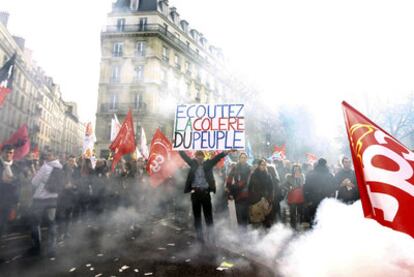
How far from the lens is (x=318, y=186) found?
7.39 metres

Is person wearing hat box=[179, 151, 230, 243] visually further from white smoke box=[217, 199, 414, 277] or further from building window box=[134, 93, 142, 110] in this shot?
building window box=[134, 93, 142, 110]

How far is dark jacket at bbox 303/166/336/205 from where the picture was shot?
7348 millimetres

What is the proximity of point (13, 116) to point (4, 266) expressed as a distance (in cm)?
3913

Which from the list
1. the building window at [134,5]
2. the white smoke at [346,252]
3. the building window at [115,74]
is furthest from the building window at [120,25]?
the white smoke at [346,252]

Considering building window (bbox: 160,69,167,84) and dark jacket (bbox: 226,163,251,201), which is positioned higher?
building window (bbox: 160,69,167,84)

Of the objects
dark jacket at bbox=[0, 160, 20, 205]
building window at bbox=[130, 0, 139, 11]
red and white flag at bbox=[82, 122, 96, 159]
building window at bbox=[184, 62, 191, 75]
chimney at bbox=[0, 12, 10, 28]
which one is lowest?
dark jacket at bbox=[0, 160, 20, 205]

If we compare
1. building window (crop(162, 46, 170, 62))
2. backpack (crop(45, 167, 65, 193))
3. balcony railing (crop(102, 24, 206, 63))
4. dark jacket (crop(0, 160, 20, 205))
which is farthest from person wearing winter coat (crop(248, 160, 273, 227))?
building window (crop(162, 46, 170, 62))

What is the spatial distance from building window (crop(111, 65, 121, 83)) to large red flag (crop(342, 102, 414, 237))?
32842 mm

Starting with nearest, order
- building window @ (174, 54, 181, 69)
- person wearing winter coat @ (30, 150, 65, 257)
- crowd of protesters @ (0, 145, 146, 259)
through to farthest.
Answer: person wearing winter coat @ (30, 150, 65, 257) < crowd of protesters @ (0, 145, 146, 259) < building window @ (174, 54, 181, 69)

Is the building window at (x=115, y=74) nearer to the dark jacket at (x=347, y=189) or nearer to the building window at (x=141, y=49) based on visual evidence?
the building window at (x=141, y=49)

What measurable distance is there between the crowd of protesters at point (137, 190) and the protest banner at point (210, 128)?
57 centimetres

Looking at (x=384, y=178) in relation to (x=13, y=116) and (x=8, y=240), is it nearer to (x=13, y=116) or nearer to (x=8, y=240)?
(x=8, y=240)

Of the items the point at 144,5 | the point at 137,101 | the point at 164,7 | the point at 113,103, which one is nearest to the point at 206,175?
the point at 137,101

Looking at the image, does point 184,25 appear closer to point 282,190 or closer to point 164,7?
point 164,7
